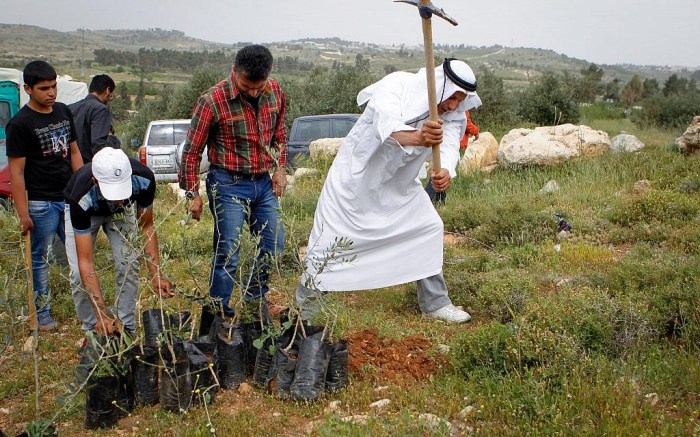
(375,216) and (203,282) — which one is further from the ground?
(375,216)

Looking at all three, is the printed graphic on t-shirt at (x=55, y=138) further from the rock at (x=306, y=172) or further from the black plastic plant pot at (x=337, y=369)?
the rock at (x=306, y=172)

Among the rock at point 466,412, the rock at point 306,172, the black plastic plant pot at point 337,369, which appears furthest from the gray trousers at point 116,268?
the rock at point 306,172

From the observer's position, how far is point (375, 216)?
450cm

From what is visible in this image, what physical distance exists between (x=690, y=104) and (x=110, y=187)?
84.2 ft

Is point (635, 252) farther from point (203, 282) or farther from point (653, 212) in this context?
point (203, 282)

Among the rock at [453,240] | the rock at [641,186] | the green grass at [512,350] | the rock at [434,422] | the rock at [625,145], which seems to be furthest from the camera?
the rock at [625,145]

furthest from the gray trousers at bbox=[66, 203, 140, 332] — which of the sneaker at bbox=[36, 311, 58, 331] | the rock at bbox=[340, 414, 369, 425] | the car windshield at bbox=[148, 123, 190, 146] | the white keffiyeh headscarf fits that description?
the car windshield at bbox=[148, 123, 190, 146]

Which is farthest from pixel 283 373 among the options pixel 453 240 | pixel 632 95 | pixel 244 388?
pixel 632 95

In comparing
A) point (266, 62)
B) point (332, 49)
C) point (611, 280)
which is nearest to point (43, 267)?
point (266, 62)

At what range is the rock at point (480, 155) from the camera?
11.4 m

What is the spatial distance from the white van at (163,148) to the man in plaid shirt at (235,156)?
32.2 ft

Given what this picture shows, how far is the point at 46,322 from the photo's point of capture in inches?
198

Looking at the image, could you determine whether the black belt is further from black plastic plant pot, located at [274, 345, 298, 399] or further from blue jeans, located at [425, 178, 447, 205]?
blue jeans, located at [425, 178, 447, 205]

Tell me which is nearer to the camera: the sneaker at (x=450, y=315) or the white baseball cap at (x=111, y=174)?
the white baseball cap at (x=111, y=174)
